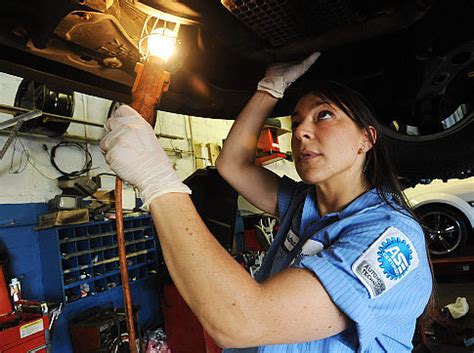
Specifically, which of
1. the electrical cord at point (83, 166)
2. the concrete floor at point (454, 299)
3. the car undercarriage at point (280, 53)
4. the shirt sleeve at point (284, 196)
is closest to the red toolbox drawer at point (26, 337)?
the electrical cord at point (83, 166)

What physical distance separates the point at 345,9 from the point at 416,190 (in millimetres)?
4777

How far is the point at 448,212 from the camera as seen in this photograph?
4.63 metres

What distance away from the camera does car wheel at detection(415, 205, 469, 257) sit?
4.57 meters

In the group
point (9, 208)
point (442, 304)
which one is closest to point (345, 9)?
point (9, 208)

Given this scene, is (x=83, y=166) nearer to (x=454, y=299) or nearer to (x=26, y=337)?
(x=26, y=337)

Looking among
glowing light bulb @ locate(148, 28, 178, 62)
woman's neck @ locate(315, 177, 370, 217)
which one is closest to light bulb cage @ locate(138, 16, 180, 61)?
glowing light bulb @ locate(148, 28, 178, 62)

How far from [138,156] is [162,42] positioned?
0.91 ft

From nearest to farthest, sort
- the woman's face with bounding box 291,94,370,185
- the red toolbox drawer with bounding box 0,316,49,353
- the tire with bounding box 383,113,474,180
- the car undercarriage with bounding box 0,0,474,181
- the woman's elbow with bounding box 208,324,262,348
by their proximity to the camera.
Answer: the woman's elbow with bounding box 208,324,262,348 < the car undercarriage with bounding box 0,0,474,181 < the woman's face with bounding box 291,94,370,185 < the tire with bounding box 383,113,474,180 < the red toolbox drawer with bounding box 0,316,49,353

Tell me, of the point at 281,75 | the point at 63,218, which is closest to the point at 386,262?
the point at 281,75

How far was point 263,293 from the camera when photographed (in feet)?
1.88

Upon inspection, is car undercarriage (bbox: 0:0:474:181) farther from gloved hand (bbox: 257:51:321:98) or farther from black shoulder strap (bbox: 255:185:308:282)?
black shoulder strap (bbox: 255:185:308:282)

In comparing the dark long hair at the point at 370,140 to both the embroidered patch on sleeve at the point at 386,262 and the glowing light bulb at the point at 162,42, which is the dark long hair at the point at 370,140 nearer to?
the embroidered patch on sleeve at the point at 386,262

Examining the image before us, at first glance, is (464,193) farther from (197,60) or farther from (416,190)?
(197,60)

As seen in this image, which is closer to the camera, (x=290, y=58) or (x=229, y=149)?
(x=290, y=58)
